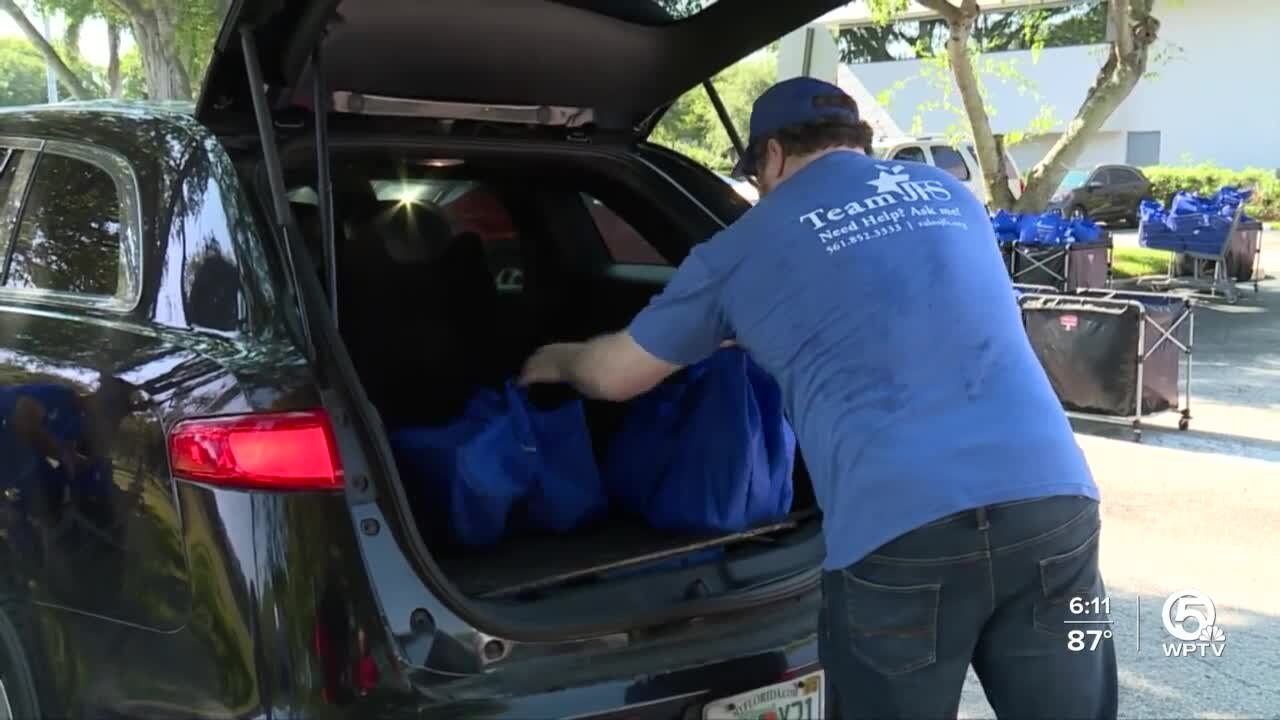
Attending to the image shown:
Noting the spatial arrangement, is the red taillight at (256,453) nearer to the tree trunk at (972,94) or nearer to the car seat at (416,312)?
the car seat at (416,312)

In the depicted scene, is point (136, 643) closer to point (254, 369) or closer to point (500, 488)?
point (254, 369)

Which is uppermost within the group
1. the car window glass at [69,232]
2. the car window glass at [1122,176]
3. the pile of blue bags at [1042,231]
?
the car window glass at [1122,176]

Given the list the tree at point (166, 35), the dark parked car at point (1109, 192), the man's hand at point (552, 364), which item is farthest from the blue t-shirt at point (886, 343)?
the dark parked car at point (1109, 192)

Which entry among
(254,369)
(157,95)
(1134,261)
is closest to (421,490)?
(254,369)

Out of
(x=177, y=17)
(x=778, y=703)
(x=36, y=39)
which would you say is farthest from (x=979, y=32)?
(x=778, y=703)

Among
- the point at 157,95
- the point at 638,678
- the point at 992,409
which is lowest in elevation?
the point at 638,678

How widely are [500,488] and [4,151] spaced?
1592 millimetres

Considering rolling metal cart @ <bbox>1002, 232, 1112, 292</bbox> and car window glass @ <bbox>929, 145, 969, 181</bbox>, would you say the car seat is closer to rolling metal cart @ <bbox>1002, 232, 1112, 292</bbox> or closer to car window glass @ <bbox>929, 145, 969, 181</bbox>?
rolling metal cart @ <bbox>1002, 232, 1112, 292</bbox>

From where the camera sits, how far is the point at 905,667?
1.92 meters

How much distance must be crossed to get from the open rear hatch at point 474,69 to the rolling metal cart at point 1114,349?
3931 millimetres

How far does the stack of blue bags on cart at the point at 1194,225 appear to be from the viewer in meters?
12.7

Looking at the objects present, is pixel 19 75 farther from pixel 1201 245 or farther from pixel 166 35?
pixel 1201 245

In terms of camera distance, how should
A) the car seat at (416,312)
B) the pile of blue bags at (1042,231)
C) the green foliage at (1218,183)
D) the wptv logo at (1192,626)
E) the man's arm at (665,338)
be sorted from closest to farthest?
the man's arm at (665,338) < the car seat at (416,312) < the wptv logo at (1192,626) < the pile of blue bags at (1042,231) < the green foliage at (1218,183)

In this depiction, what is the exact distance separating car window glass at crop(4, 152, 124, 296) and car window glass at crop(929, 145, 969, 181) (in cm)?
1513
